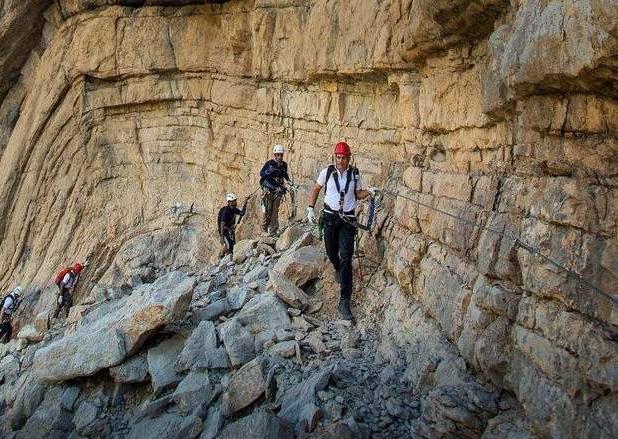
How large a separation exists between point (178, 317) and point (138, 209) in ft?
33.8

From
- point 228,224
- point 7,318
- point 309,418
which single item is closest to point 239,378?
point 309,418

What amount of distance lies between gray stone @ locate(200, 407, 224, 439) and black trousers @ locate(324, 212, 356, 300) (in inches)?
84.2

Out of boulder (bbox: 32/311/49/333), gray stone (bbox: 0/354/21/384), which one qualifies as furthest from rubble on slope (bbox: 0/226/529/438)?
boulder (bbox: 32/311/49/333)

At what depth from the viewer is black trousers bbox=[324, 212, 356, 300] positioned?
740 cm

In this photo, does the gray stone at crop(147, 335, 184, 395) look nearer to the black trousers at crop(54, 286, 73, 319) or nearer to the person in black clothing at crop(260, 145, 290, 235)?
the person in black clothing at crop(260, 145, 290, 235)

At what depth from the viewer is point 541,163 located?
4.65 m

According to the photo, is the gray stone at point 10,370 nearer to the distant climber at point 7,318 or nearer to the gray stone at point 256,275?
the gray stone at point 256,275

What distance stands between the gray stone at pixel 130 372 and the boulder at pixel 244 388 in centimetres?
171

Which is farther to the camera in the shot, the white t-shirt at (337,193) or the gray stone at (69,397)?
the gray stone at (69,397)

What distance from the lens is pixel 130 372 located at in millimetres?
7555

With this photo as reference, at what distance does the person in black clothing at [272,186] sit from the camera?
11477mm

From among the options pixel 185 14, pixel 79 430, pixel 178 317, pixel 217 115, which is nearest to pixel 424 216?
pixel 178 317

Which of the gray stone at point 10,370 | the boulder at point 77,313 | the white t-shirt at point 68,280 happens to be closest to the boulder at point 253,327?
the gray stone at point 10,370

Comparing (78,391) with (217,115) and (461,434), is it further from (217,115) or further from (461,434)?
(217,115)
